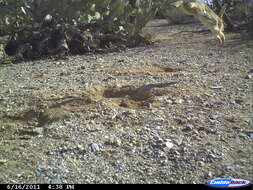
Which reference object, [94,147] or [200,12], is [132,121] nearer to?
[94,147]

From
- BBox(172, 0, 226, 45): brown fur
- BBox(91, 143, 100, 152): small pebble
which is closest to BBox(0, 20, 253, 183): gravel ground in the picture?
BBox(91, 143, 100, 152): small pebble

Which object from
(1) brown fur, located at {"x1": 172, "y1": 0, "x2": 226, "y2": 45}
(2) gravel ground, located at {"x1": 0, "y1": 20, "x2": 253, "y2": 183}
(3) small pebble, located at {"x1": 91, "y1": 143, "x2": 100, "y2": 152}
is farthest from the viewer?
(1) brown fur, located at {"x1": 172, "y1": 0, "x2": 226, "y2": 45}

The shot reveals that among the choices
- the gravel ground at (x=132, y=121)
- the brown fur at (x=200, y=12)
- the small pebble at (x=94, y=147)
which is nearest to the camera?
the gravel ground at (x=132, y=121)

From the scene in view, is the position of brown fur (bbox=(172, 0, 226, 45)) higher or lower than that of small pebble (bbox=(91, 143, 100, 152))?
higher

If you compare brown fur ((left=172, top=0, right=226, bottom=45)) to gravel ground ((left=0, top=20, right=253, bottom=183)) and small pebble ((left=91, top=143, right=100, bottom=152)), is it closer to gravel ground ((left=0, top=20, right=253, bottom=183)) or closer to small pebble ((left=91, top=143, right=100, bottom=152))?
gravel ground ((left=0, top=20, right=253, bottom=183))

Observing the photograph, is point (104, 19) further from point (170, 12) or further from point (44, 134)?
point (44, 134)

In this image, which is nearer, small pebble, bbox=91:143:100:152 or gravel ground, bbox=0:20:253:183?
gravel ground, bbox=0:20:253:183

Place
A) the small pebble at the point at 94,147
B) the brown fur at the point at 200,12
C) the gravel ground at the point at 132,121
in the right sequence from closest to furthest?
the gravel ground at the point at 132,121
the small pebble at the point at 94,147
the brown fur at the point at 200,12

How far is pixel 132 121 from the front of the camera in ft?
11.1

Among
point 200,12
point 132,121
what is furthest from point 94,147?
point 200,12

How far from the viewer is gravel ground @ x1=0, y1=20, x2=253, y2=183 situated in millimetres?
2613

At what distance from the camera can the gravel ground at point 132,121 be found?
2.61m

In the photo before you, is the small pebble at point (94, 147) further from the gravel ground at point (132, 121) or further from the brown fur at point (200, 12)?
the brown fur at point (200, 12)

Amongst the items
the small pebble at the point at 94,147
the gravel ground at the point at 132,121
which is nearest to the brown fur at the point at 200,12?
the gravel ground at the point at 132,121
